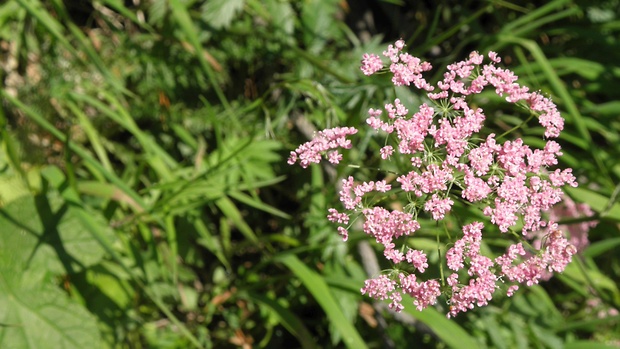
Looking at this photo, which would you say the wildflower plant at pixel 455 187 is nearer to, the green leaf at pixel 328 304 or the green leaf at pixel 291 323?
the green leaf at pixel 328 304

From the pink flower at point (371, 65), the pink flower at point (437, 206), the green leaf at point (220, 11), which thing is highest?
the green leaf at point (220, 11)

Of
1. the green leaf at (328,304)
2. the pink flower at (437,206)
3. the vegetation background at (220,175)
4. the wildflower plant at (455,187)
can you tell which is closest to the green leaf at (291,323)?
the vegetation background at (220,175)

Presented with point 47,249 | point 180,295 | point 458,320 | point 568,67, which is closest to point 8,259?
point 47,249

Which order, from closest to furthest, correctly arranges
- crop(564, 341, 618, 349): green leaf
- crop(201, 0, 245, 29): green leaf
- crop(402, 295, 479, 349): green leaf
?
1. crop(402, 295, 479, 349): green leaf
2. crop(564, 341, 618, 349): green leaf
3. crop(201, 0, 245, 29): green leaf

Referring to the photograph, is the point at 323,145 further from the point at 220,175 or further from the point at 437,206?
the point at 220,175

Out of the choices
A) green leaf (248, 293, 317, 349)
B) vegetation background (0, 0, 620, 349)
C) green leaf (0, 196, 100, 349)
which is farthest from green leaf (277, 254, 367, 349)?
green leaf (0, 196, 100, 349)

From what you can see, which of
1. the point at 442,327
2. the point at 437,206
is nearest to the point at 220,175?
the point at 442,327

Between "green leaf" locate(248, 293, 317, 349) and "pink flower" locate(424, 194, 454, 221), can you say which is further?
"green leaf" locate(248, 293, 317, 349)

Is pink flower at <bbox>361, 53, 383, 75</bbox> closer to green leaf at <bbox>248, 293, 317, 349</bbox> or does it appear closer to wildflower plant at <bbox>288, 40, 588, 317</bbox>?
wildflower plant at <bbox>288, 40, 588, 317</bbox>
